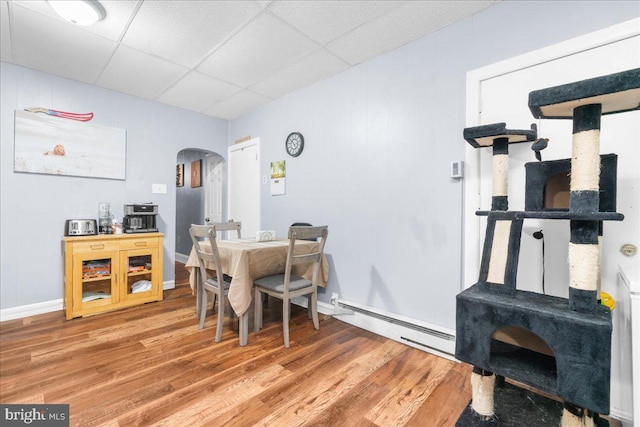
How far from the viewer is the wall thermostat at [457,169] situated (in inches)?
86.4

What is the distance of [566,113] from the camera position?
4.33 feet

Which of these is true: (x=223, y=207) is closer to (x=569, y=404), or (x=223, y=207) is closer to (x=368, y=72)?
(x=368, y=72)

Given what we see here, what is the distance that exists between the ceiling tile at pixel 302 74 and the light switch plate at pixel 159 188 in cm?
194

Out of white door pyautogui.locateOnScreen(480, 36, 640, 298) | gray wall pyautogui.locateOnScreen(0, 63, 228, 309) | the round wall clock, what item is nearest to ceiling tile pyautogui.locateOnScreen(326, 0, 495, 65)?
white door pyautogui.locateOnScreen(480, 36, 640, 298)

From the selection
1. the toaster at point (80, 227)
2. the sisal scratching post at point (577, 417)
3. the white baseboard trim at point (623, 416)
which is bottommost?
the white baseboard trim at point (623, 416)

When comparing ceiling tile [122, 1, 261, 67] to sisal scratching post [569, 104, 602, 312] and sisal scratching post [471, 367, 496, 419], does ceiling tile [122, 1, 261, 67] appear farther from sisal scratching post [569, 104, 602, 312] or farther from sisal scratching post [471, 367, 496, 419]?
sisal scratching post [471, 367, 496, 419]

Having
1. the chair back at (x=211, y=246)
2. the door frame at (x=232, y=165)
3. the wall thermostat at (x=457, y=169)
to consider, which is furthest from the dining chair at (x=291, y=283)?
the door frame at (x=232, y=165)

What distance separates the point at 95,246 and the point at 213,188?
2465mm

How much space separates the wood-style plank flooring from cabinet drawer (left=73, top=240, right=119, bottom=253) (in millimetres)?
781

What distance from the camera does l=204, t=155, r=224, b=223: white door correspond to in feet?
16.8

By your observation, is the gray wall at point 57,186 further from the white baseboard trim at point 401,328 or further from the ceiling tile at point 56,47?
the white baseboard trim at point 401,328

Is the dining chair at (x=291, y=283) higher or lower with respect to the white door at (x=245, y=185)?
lower

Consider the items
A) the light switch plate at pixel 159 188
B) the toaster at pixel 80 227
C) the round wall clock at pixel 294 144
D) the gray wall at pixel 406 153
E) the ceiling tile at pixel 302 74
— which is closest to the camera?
the gray wall at pixel 406 153

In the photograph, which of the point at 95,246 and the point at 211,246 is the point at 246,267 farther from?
the point at 95,246
